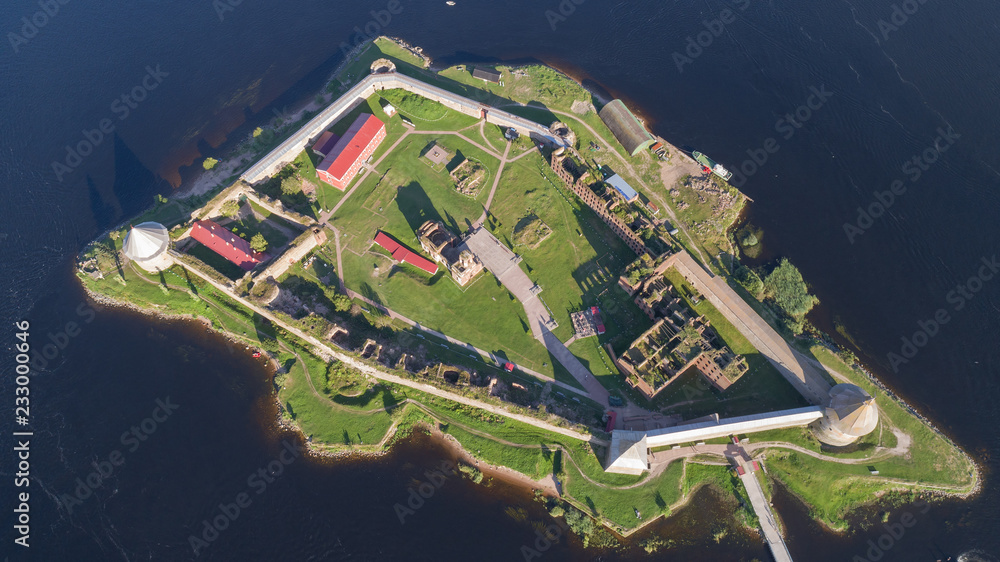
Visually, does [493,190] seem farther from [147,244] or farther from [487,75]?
[147,244]

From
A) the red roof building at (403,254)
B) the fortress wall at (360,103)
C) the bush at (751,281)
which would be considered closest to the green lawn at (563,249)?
the fortress wall at (360,103)

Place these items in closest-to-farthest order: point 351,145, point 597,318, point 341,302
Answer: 1. point 597,318
2. point 341,302
3. point 351,145

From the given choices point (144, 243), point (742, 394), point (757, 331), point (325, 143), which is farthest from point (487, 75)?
point (742, 394)

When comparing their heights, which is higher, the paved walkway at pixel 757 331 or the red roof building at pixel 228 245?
the red roof building at pixel 228 245

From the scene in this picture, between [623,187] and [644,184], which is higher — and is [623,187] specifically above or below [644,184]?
below

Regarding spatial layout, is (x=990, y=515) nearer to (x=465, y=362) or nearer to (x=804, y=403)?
(x=804, y=403)

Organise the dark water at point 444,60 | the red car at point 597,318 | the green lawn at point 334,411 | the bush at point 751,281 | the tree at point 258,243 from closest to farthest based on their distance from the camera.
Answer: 1. the dark water at point 444,60
2. the green lawn at point 334,411
3. the red car at point 597,318
4. the bush at point 751,281
5. the tree at point 258,243

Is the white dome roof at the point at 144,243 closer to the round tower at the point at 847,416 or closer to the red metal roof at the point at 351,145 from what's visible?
the red metal roof at the point at 351,145
